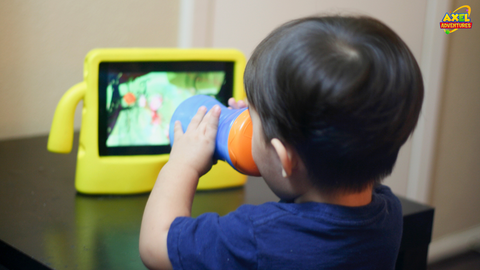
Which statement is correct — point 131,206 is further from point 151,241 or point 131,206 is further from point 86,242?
point 151,241

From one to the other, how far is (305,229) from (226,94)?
410 mm

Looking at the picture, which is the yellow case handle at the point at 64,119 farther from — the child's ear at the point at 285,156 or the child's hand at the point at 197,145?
the child's ear at the point at 285,156

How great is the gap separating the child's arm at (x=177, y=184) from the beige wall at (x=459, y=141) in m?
1.35

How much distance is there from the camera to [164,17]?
106cm

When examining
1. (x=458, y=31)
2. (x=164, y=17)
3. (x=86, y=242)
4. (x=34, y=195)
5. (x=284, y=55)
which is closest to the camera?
(x=284, y=55)

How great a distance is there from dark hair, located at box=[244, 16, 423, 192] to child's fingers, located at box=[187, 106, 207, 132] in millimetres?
142

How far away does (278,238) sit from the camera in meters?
0.42

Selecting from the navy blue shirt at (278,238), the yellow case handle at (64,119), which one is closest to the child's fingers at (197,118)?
the navy blue shirt at (278,238)

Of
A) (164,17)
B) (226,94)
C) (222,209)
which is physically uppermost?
(164,17)

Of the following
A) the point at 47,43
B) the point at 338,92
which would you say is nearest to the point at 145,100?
the point at 47,43

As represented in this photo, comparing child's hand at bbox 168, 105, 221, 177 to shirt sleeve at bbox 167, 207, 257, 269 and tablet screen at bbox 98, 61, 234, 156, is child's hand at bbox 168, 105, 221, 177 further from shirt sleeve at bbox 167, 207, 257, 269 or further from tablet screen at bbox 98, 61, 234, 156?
tablet screen at bbox 98, 61, 234, 156

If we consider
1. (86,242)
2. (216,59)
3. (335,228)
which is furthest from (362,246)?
(216,59)

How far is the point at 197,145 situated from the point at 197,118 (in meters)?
0.04

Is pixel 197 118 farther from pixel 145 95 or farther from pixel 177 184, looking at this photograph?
pixel 145 95
